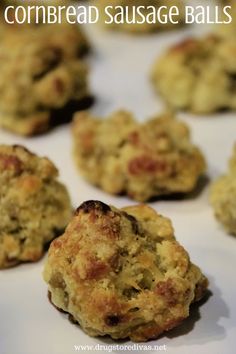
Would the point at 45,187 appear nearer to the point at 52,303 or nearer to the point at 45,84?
the point at 52,303

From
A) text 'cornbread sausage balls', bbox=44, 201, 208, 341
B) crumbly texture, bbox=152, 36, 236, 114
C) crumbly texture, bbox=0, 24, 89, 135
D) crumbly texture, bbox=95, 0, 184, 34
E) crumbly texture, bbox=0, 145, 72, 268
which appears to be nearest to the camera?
text 'cornbread sausage balls', bbox=44, 201, 208, 341

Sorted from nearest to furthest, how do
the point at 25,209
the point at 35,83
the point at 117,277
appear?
the point at 117,277
the point at 25,209
the point at 35,83

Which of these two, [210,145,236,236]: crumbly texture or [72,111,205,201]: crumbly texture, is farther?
[72,111,205,201]: crumbly texture

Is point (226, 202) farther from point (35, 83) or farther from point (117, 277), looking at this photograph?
point (35, 83)

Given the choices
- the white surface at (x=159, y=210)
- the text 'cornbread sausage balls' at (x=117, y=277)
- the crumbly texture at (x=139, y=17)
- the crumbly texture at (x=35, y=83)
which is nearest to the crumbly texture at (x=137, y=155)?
the white surface at (x=159, y=210)

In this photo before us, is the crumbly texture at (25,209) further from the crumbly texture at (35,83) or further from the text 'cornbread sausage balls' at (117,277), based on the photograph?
the crumbly texture at (35,83)

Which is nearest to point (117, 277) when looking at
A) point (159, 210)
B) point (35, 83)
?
point (159, 210)

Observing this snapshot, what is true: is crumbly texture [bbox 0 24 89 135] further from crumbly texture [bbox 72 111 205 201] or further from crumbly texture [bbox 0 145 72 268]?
crumbly texture [bbox 0 145 72 268]

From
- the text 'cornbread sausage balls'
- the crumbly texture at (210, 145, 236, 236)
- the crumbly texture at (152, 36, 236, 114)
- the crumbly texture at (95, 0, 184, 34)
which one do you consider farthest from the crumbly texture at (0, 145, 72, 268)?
the crumbly texture at (95, 0, 184, 34)
